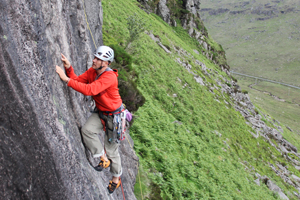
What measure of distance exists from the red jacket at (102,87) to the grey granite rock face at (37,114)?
0.43 metres

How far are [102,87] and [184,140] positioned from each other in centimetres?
1129

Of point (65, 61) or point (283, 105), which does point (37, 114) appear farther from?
point (283, 105)

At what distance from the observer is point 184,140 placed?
14547 mm

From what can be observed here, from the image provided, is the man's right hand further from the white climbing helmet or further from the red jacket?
the white climbing helmet

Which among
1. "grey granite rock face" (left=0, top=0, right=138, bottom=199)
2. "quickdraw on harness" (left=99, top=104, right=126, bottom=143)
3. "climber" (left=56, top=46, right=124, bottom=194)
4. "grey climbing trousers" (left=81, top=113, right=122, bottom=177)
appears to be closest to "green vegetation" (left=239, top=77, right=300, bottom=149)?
"quickdraw on harness" (left=99, top=104, right=126, bottom=143)

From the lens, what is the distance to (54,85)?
3920 mm

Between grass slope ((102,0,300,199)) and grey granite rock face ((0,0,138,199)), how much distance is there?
18.8 feet

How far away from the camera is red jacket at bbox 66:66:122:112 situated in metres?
4.15

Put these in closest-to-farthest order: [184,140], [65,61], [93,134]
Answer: [65,61]
[93,134]
[184,140]

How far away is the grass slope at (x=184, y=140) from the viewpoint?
36.0ft

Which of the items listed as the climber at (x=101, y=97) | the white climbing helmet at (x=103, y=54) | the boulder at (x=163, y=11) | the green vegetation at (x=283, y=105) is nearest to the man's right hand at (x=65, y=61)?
the climber at (x=101, y=97)

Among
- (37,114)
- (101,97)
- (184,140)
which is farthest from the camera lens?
(184,140)

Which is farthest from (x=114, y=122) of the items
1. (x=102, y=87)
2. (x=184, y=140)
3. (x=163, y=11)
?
(x=163, y=11)

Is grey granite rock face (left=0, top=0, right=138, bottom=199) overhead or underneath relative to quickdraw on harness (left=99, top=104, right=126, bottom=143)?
overhead
